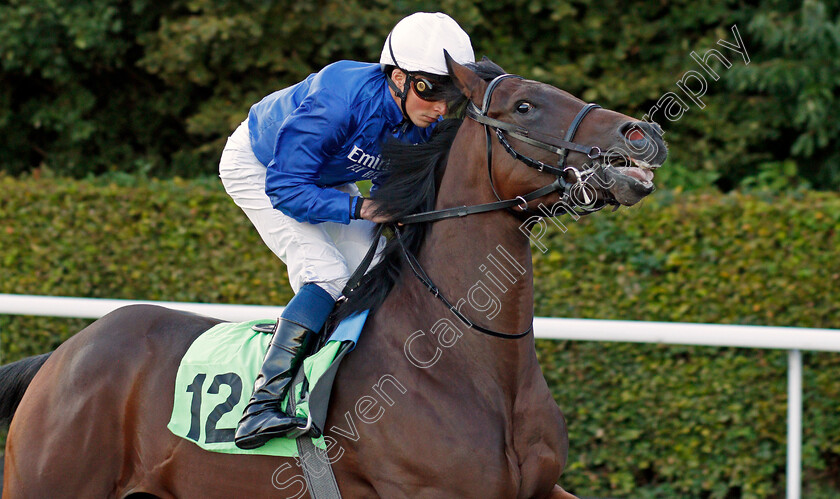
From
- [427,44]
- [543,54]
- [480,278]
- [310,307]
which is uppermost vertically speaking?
[543,54]

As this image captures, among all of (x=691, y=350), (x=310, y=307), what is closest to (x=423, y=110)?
(x=310, y=307)

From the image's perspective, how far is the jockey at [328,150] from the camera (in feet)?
8.91

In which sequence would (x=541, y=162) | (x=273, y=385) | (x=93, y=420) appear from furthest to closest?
(x=93, y=420) < (x=273, y=385) < (x=541, y=162)

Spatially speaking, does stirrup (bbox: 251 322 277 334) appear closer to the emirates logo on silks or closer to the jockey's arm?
the jockey's arm

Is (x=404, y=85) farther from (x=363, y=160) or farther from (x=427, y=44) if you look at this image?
(x=363, y=160)

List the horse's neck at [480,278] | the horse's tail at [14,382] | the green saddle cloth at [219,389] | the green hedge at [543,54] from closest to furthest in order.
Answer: the horse's neck at [480,278], the green saddle cloth at [219,389], the horse's tail at [14,382], the green hedge at [543,54]

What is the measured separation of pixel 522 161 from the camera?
247cm

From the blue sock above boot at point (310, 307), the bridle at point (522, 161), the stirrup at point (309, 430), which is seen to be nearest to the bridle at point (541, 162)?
the bridle at point (522, 161)

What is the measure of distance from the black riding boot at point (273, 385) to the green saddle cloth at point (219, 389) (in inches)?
1.9

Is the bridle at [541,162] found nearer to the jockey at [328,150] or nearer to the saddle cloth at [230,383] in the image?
the jockey at [328,150]

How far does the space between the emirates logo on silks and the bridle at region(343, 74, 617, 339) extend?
0.24m

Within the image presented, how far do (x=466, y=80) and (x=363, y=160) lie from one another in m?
0.49

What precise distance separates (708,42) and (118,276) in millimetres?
4596

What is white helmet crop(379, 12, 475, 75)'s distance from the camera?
2.71m
